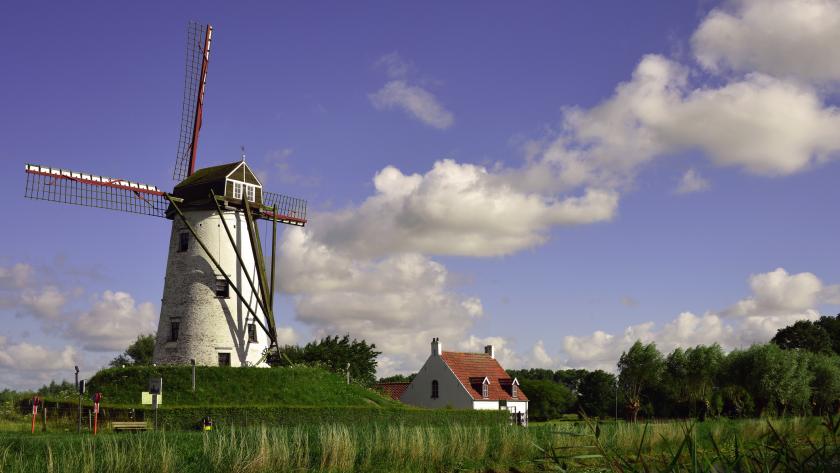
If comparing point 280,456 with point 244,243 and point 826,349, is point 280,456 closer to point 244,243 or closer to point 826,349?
point 244,243

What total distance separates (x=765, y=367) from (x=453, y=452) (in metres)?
43.4

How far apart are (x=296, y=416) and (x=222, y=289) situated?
10.7m

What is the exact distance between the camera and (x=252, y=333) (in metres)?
43.5

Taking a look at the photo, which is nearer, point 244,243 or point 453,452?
point 453,452

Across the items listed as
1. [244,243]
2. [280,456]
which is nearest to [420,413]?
[244,243]

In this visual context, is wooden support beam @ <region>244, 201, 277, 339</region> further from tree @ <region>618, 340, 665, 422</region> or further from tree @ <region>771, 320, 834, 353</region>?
tree @ <region>771, 320, 834, 353</region>

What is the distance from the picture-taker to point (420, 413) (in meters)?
39.3

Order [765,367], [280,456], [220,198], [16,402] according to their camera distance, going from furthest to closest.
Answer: [765,367], [220,198], [16,402], [280,456]

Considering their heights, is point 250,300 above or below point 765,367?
above

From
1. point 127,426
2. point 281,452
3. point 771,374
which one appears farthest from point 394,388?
point 281,452

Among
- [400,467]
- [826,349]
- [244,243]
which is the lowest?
[400,467]

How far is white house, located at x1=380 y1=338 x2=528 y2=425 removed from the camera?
57656 millimetres

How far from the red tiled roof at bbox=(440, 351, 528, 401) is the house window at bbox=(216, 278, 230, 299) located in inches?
869

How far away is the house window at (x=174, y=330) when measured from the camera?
4231 centimetres
